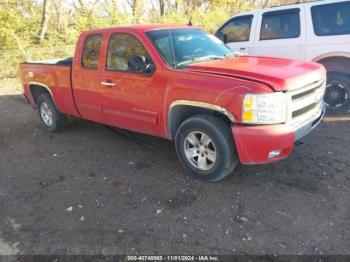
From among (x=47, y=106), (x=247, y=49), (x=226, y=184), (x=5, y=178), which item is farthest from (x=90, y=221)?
(x=247, y=49)

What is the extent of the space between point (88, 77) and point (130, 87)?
967 millimetres

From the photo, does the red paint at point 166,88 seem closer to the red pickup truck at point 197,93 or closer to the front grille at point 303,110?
the red pickup truck at point 197,93

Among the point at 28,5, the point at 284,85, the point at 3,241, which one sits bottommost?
the point at 3,241

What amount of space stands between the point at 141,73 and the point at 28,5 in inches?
→ 503

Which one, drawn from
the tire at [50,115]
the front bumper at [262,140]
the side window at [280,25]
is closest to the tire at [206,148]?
the front bumper at [262,140]

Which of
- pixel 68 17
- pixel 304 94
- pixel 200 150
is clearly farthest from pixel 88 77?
pixel 68 17

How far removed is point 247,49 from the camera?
23.2 ft

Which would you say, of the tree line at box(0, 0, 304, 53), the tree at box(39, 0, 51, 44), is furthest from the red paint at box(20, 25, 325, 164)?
the tree at box(39, 0, 51, 44)

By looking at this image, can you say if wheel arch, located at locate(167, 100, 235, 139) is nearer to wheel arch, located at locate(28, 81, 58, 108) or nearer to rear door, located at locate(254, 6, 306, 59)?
wheel arch, located at locate(28, 81, 58, 108)

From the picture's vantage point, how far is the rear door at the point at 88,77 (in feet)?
16.2

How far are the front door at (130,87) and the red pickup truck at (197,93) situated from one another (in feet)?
0.04

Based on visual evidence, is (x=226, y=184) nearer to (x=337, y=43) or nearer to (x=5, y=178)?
(x=5, y=178)

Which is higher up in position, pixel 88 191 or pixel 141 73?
pixel 141 73

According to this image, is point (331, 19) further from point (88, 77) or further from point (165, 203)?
point (165, 203)
